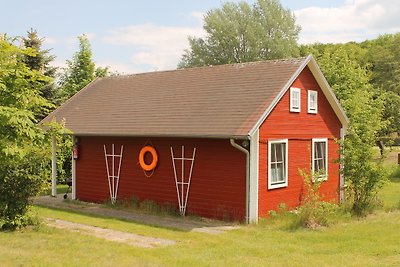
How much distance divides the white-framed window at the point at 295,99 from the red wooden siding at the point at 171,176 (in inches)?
118

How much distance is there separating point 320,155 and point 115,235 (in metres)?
8.67

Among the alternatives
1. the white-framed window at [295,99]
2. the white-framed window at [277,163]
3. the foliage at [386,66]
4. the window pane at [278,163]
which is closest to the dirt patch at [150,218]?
the white-framed window at [277,163]

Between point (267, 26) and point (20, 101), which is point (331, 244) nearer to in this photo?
point (20, 101)

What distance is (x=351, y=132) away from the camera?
1533 centimetres

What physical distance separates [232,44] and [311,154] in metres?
33.1

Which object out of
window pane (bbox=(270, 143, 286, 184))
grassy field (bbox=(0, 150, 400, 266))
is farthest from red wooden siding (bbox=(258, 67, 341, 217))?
grassy field (bbox=(0, 150, 400, 266))

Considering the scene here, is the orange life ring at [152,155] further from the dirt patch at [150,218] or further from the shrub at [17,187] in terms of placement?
the shrub at [17,187]

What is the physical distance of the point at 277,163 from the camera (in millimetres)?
15422

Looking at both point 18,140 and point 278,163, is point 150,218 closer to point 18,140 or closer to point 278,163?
point 278,163

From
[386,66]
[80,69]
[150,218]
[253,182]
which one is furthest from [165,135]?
[386,66]

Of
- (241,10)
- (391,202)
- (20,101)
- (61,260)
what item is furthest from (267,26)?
(61,260)

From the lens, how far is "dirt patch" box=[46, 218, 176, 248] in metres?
11.3

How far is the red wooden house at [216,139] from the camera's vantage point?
14.3 meters

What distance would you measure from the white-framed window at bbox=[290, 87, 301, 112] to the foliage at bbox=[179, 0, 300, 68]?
31.6 meters
